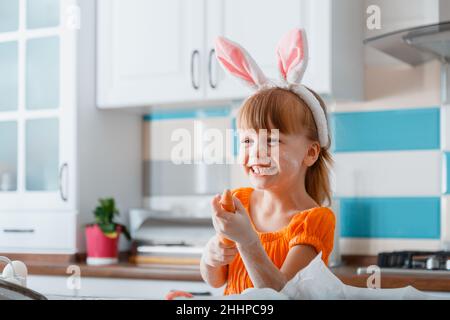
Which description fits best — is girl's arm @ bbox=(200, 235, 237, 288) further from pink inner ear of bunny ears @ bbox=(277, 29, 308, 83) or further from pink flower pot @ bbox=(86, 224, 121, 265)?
pink flower pot @ bbox=(86, 224, 121, 265)

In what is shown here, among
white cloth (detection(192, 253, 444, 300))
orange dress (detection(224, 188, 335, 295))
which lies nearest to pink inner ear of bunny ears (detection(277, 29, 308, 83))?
orange dress (detection(224, 188, 335, 295))

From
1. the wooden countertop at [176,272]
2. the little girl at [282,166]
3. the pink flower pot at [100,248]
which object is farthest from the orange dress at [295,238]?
the pink flower pot at [100,248]

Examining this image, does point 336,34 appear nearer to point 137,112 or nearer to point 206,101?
point 206,101

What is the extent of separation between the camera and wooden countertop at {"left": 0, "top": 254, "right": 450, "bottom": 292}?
4.35 feet

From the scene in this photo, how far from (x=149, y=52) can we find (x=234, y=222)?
4.50 ft

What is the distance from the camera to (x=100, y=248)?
5.61 ft

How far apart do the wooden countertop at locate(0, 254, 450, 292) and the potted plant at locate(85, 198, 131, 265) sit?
0.03m

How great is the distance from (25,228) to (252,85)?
129 centimetres

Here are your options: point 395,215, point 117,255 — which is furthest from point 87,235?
point 395,215

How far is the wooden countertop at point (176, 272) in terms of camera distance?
1.33 meters

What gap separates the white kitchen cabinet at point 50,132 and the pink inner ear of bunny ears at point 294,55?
1154 mm

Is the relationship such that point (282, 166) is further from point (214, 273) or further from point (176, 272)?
point (176, 272)

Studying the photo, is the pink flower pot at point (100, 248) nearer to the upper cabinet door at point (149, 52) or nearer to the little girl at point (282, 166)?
the upper cabinet door at point (149, 52)

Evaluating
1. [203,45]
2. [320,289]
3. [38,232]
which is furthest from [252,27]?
[320,289]
